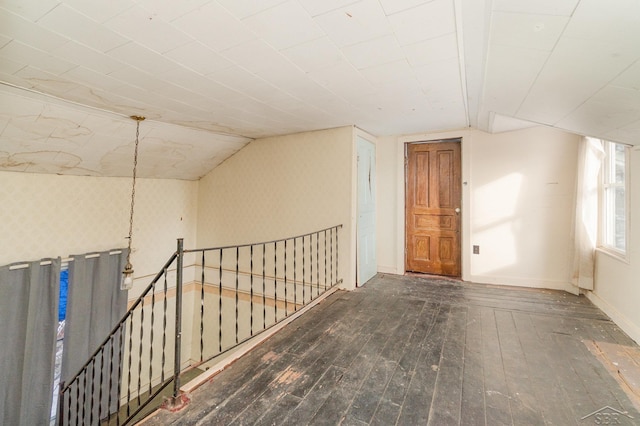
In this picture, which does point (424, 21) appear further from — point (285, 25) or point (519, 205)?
point (519, 205)

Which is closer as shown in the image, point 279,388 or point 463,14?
point 463,14

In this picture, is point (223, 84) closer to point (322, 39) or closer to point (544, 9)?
point (322, 39)

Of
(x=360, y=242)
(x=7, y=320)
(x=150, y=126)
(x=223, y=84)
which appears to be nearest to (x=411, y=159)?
(x=360, y=242)

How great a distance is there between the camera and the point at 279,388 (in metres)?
1.99

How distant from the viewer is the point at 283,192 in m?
4.61

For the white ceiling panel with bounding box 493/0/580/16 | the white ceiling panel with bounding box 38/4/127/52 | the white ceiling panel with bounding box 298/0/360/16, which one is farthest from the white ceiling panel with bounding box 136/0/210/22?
the white ceiling panel with bounding box 493/0/580/16

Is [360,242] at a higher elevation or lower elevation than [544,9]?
lower

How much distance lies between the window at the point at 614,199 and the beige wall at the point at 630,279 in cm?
14

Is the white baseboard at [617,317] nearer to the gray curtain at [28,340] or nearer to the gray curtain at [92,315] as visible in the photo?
the gray curtain at [92,315]

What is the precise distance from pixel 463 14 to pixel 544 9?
1.24 feet

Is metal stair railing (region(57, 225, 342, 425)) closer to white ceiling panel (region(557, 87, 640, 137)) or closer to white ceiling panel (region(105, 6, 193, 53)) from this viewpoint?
white ceiling panel (region(105, 6, 193, 53))

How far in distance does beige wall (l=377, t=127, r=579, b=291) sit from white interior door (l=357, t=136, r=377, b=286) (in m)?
0.87

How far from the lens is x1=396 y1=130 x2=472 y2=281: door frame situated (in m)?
4.32

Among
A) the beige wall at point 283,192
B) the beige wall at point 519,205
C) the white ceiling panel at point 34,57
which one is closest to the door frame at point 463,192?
the beige wall at point 519,205
